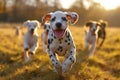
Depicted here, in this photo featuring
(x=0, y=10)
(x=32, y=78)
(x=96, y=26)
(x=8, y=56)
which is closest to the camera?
(x=32, y=78)

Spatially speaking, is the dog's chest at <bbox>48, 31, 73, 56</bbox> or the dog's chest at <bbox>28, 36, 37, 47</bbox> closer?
the dog's chest at <bbox>48, 31, 73, 56</bbox>

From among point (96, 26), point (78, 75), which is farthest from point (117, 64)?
point (78, 75)

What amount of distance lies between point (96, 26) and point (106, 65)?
300 centimetres

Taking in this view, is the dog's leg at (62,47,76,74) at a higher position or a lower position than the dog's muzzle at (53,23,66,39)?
lower

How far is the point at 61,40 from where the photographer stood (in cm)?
892

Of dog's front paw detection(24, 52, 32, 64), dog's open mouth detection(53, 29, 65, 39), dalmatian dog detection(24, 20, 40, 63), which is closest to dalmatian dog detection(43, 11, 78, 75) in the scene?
dog's open mouth detection(53, 29, 65, 39)

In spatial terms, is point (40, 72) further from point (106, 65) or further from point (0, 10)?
point (0, 10)

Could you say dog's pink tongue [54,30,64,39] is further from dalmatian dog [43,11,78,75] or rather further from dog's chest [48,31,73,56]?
dog's chest [48,31,73,56]

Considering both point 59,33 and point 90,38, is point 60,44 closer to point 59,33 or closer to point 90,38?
point 59,33

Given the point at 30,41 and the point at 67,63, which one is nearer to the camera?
the point at 67,63

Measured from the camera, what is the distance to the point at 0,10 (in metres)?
62.1

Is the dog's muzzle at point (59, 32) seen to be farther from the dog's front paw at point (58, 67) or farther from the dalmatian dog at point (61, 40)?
the dog's front paw at point (58, 67)

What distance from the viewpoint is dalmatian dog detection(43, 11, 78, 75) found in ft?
27.7

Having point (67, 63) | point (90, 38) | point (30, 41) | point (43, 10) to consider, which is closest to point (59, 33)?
point (67, 63)
